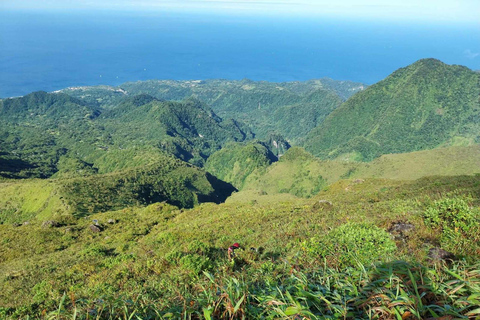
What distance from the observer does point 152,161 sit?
102 meters

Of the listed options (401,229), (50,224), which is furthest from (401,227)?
(50,224)

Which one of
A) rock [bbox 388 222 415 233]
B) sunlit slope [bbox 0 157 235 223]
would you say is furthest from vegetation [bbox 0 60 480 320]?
sunlit slope [bbox 0 157 235 223]

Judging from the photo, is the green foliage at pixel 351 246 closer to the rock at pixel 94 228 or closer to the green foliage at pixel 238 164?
the rock at pixel 94 228

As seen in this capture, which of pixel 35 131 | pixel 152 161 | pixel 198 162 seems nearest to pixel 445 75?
pixel 198 162

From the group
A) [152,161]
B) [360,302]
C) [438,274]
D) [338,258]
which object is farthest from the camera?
[152,161]

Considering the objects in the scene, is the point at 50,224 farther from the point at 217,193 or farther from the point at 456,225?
the point at 217,193

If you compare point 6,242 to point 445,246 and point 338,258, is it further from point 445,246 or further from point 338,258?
point 445,246

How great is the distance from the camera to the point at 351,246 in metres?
6.89

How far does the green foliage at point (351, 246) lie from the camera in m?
6.11

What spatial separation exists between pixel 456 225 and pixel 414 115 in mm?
176283

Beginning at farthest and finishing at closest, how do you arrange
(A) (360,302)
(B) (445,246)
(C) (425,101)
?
(C) (425,101) < (B) (445,246) < (A) (360,302)

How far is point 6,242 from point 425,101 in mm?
187982

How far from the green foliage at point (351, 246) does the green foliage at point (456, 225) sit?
1.36 metres

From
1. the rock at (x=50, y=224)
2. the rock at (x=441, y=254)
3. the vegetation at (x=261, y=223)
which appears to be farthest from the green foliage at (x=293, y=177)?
the rock at (x=441, y=254)
